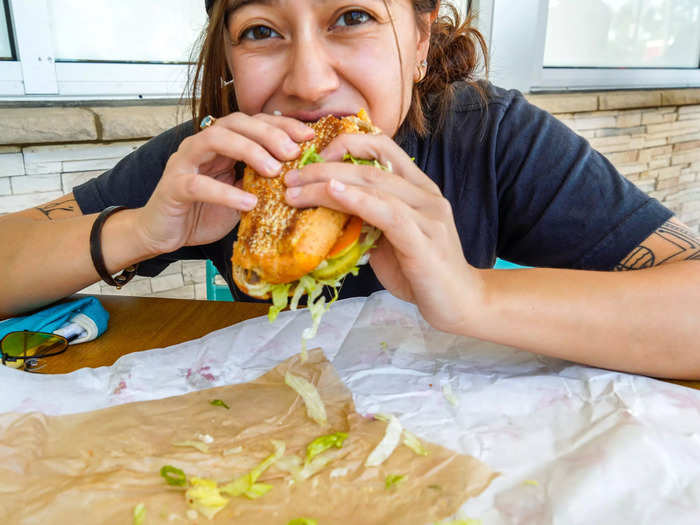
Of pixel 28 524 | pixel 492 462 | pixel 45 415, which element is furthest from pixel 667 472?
pixel 45 415

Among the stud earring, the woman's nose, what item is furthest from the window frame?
the woman's nose

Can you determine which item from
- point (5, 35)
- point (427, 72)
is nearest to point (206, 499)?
point (427, 72)

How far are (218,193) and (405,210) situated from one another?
39 centimetres

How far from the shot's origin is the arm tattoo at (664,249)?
1.33 metres

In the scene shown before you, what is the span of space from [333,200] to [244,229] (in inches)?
10.1

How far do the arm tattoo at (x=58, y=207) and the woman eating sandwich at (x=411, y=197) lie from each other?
2 cm

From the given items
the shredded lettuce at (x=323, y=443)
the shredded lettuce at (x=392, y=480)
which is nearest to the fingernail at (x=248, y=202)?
the shredded lettuce at (x=323, y=443)

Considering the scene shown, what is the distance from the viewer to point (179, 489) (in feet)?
2.96

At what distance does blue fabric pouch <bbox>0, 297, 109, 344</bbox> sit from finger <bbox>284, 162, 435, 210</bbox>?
2.39 ft

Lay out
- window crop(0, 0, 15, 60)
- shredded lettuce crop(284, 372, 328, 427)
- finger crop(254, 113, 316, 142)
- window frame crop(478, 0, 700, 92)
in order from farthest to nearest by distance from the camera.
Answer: window frame crop(478, 0, 700, 92) < window crop(0, 0, 15, 60) < finger crop(254, 113, 316, 142) < shredded lettuce crop(284, 372, 328, 427)

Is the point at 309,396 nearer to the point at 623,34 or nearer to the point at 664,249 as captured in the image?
the point at 664,249

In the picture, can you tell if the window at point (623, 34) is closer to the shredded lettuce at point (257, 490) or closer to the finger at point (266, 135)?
the finger at point (266, 135)

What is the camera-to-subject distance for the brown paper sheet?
0.84 meters

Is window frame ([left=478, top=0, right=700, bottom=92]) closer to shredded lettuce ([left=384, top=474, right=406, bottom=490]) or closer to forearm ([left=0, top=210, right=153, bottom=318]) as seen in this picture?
forearm ([left=0, top=210, right=153, bottom=318])
